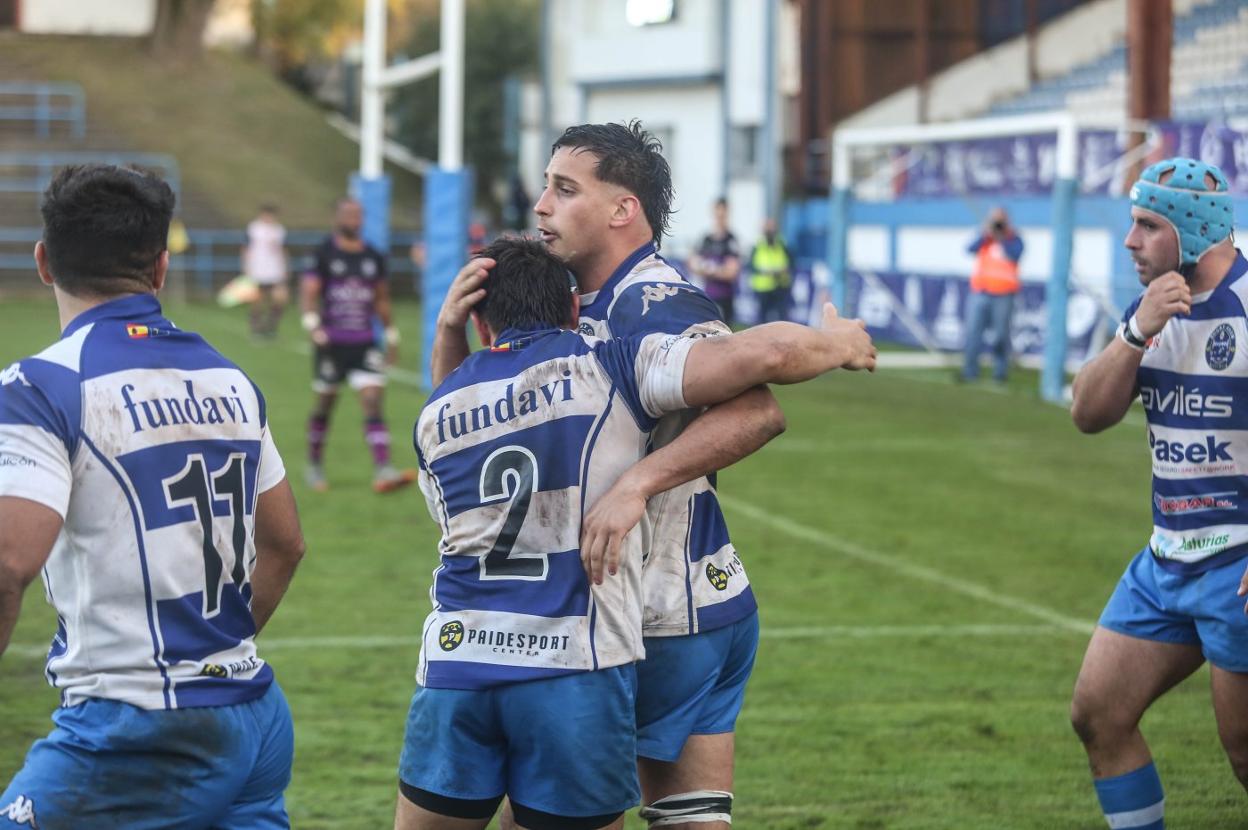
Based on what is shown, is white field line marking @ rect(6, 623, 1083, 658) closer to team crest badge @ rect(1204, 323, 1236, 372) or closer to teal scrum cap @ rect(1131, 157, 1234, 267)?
team crest badge @ rect(1204, 323, 1236, 372)

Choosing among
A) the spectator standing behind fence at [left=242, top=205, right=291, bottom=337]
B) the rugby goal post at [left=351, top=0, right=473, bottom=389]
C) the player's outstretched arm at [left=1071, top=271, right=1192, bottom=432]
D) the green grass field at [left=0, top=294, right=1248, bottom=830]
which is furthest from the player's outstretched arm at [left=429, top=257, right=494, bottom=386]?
the spectator standing behind fence at [left=242, top=205, right=291, bottom=337]

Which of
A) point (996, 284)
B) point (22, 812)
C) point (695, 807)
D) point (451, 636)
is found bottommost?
point (695, 807)

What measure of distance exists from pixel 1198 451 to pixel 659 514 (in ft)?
6.10

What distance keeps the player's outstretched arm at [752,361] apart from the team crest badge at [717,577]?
A: 0.57m

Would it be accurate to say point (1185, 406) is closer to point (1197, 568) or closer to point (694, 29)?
point (1197, 568)

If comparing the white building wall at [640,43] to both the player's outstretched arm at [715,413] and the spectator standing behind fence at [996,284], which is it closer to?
the spectator standing behind fence at [996,284]

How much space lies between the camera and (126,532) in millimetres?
3578

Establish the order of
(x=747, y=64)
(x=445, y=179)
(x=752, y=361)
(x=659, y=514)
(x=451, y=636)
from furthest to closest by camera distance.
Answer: (x=747, y=64) < (x=445, y=179) < (x=659, y=514) < (x=451, y=636) < (x=752, y=361)

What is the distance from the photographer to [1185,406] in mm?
5156

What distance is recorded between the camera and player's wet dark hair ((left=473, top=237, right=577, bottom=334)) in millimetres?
3971

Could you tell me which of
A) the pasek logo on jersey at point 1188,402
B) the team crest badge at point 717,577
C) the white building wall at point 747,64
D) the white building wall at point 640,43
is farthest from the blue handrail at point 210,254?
the team crest badge at point 717,577

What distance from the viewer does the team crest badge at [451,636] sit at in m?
3.93

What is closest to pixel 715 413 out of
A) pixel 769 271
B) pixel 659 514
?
pixel 659 514

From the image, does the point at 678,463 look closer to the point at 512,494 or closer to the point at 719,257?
the point at 512,494
